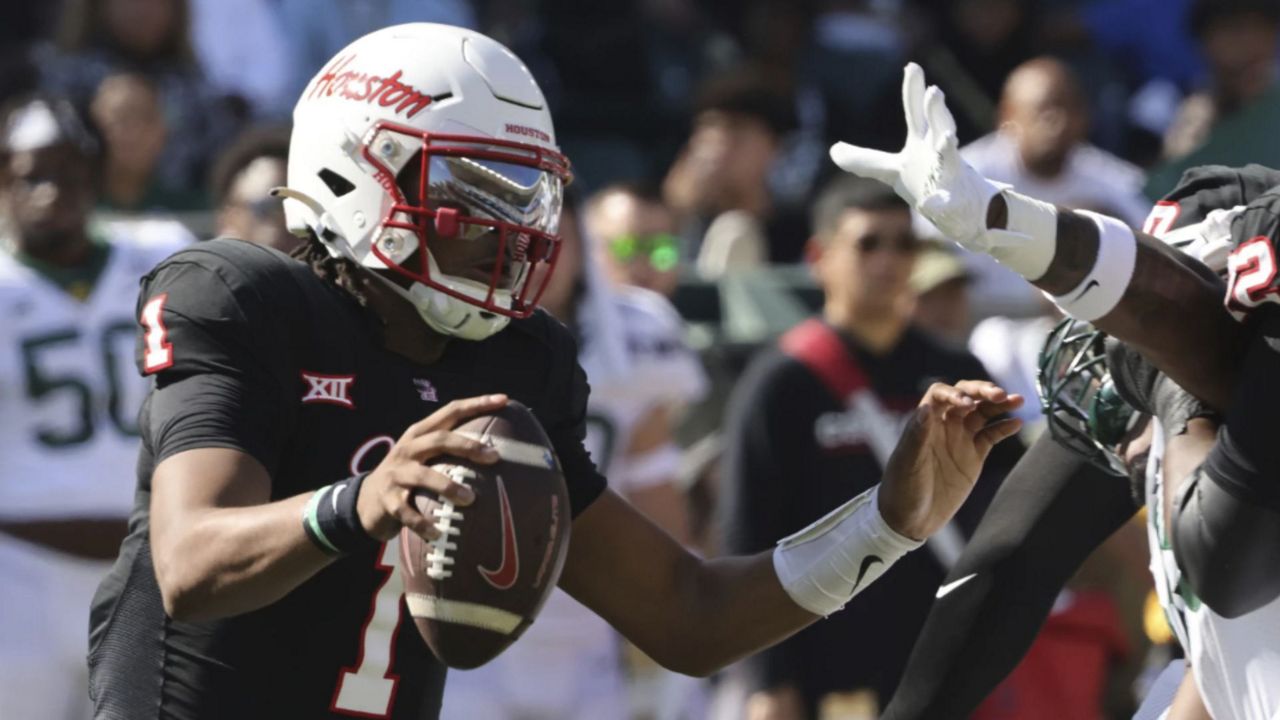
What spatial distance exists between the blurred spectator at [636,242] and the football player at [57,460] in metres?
1.80

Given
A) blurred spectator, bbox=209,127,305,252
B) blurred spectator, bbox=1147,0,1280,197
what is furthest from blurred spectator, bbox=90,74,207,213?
blurred spectator, bbox=1147,0,1280,197

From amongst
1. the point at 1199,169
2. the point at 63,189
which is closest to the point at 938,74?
the point at 63,189

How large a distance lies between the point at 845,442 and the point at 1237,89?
2996 millimetres

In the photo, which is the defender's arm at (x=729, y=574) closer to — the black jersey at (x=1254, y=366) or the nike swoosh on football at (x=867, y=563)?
the nike swoosh on football at (x=867, y=563)

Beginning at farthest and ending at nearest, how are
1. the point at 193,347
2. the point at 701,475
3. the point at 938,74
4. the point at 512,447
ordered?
1. the point at 938,74
2. the point at 701,475
3. the point at 193,347
4. the point at 512,447

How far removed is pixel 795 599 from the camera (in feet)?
11.2

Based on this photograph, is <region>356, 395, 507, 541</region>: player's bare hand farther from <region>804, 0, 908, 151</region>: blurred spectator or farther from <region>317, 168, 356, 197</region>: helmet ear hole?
<region>804, 0, 908, 151</region>: blurred spectator

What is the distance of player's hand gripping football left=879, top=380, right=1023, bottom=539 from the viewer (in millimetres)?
3217

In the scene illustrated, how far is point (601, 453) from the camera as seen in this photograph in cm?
607

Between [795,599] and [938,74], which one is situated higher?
[795,599]

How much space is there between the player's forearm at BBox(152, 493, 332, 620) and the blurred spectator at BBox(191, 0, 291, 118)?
18.5ft

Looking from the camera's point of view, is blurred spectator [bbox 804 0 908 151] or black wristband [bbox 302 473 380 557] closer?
black wristband [bbox 302 473 380 557]

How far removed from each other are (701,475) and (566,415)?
A: 3554 millimetres

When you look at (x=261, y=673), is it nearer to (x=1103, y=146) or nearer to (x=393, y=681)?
(x=393, y=681)
